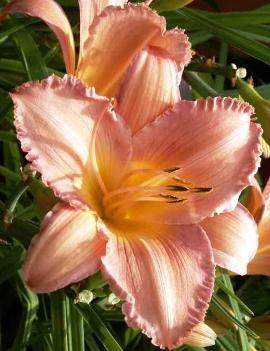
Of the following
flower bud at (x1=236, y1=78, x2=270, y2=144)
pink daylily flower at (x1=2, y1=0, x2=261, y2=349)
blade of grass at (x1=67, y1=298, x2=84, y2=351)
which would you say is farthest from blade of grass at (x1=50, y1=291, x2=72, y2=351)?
flower bud at (x1=236, y1=78, x2=270, y2=144)

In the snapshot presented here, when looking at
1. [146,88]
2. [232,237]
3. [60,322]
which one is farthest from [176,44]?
[60,322]

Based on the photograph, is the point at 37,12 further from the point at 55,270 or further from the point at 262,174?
the point at 262,174

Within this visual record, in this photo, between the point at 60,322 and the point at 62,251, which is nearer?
the point at 62,251

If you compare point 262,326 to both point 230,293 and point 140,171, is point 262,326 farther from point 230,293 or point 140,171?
point 140,171

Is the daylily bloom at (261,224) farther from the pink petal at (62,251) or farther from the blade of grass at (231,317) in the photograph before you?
the pink petal at (62,251)

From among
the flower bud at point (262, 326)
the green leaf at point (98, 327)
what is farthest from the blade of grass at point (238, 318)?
the green leaf at point (98, 327)

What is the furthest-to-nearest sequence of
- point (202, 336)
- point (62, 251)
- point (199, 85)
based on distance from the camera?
point (199, 85) → point (202, 336) → point (62, 251)

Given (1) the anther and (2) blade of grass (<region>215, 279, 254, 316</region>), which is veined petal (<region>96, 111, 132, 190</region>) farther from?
(2) blade of grass (<region>215, 279, 254, 316</region>)
